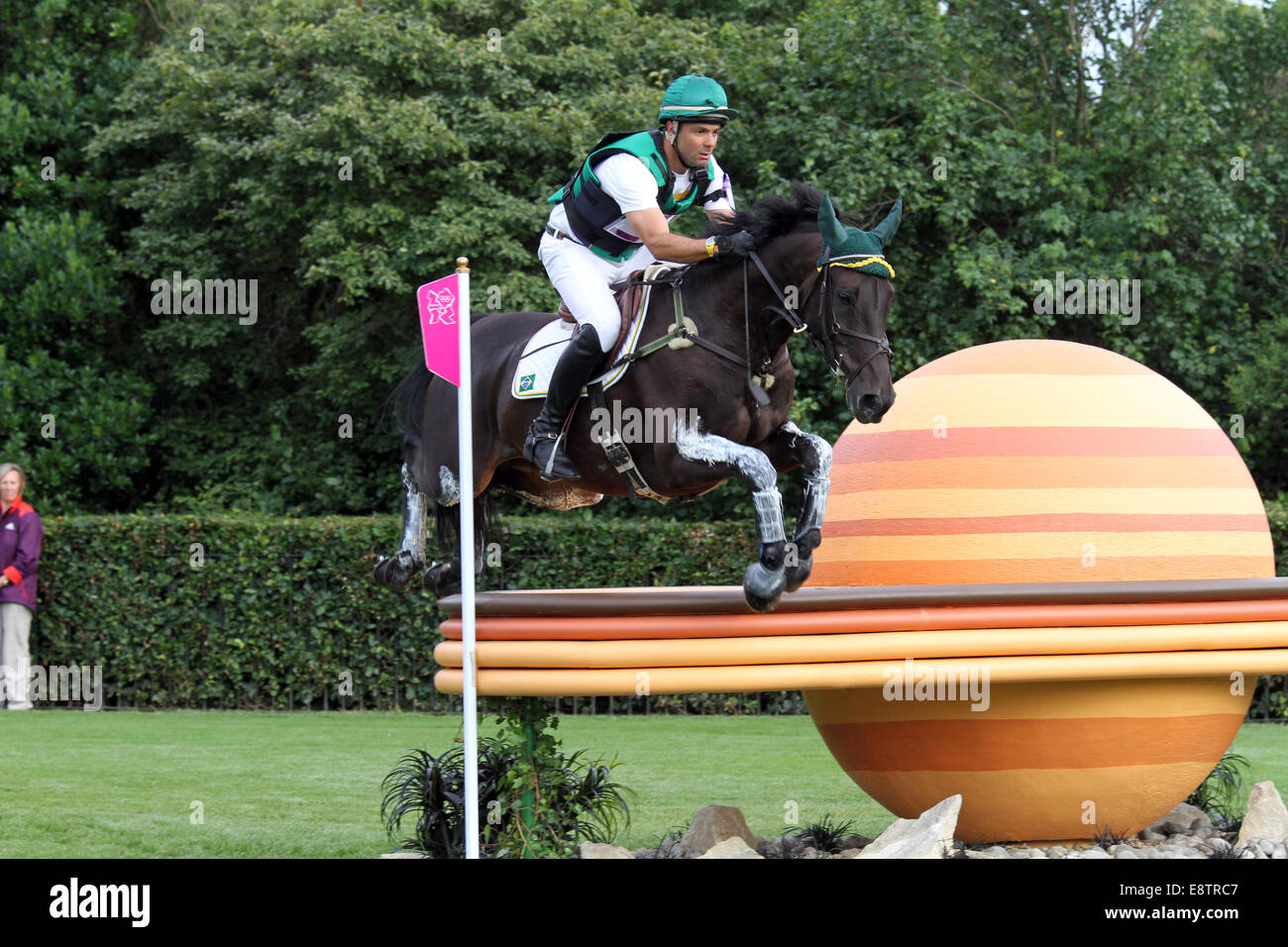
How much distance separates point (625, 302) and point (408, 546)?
5.78ft

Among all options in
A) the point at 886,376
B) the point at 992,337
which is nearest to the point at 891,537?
the point at 886,376

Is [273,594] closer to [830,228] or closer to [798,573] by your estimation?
[798,573]

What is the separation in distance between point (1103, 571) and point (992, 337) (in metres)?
10.9

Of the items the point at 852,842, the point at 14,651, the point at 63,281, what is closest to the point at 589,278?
the point at 852,842

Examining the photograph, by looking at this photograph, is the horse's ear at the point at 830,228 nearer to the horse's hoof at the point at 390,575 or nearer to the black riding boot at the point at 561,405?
the black riding boot at the point at 561,405

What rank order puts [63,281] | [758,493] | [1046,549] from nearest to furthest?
[758,493]
[1046,549]
[63,281]

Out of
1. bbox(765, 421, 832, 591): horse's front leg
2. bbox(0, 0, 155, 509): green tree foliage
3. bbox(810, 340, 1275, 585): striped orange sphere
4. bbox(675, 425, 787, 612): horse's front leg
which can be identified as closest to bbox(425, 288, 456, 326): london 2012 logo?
bbox(675, 425, 787, 612): horse's front leg

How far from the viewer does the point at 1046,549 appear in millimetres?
6570

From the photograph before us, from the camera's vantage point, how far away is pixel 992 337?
17.1m

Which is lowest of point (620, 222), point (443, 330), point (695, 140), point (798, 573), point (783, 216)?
point (798, 573)

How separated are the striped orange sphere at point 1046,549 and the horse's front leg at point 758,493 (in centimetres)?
107

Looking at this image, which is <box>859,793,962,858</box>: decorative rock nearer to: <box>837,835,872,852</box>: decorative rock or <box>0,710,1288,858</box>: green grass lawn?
<box>837,835,872,852</box>: decorative rock

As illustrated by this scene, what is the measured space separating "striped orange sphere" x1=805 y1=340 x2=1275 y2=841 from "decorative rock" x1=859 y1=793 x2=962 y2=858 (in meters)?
0.34

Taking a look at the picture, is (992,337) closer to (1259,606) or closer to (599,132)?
(599,132)
